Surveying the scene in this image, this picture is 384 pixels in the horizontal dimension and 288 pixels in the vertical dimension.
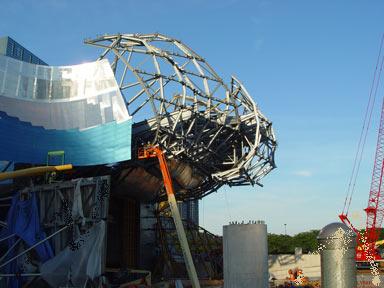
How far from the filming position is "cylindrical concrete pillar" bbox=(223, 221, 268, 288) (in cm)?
1956

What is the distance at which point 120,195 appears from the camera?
70250mm

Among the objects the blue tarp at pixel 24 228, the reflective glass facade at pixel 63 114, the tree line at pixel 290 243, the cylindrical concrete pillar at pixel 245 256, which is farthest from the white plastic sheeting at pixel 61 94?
the tree line at pixel 290 243

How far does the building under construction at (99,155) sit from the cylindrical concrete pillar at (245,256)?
24.3 metres

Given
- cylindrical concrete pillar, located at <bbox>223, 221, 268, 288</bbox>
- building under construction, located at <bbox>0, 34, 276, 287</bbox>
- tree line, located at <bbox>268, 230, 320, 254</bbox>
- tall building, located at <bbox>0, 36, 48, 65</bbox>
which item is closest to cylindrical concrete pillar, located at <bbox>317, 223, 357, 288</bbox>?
cylindrical concrete pillar, located at <bbox>223, 221, 268, 288</bbox>

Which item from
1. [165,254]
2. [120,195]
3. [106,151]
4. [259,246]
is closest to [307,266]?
[165,254]

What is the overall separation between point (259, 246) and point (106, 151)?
3901cm

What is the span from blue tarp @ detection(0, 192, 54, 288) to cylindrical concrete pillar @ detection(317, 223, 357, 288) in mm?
47724

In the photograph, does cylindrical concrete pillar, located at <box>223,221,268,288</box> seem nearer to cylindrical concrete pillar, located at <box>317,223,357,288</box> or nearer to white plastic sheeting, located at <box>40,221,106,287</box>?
cylindrical concrete pillar, located at <box>317,223,357,288</box>

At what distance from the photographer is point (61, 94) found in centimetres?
6525

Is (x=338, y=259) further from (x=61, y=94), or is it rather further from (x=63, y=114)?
(x=61, y=94)

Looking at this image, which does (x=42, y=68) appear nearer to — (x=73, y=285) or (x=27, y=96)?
(x=27, y=96)

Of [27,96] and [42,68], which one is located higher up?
[42,68]

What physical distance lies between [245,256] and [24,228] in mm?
40795

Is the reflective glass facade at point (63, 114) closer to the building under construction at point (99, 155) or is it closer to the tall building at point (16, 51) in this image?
the building under construction at point (99, 155)
